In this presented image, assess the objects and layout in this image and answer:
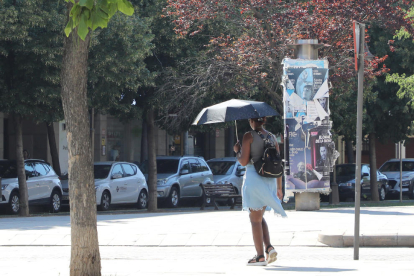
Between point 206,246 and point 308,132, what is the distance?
18.4 feet

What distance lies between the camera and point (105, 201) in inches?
779

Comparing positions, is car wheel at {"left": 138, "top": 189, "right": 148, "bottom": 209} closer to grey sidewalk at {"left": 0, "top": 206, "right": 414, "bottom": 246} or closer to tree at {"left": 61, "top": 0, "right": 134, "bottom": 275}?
grey sidewalk at {"left": 0, "top": 206, "right": 414, "bottom": 246}

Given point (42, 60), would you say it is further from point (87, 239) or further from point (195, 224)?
point (87, 239)

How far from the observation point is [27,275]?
740 centimetres

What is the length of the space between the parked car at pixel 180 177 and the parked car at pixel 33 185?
3.43 metres

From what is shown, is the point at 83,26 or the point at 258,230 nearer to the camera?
the point at 83,26

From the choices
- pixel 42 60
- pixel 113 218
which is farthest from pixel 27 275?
pixel 42 60

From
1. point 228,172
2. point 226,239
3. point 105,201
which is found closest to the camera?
point 226,239

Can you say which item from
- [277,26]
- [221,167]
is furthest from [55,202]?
[277,26]

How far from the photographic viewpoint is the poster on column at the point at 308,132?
48.1ft

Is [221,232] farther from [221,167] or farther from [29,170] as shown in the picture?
[221,167]

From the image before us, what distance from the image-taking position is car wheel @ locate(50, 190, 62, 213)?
19.4 metres

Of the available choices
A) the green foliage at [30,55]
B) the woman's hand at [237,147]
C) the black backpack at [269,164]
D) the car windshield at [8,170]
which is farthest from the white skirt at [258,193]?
the car windshield at [8,170]

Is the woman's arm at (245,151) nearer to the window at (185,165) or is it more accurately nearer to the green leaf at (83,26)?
the green leaf at (83,26)
